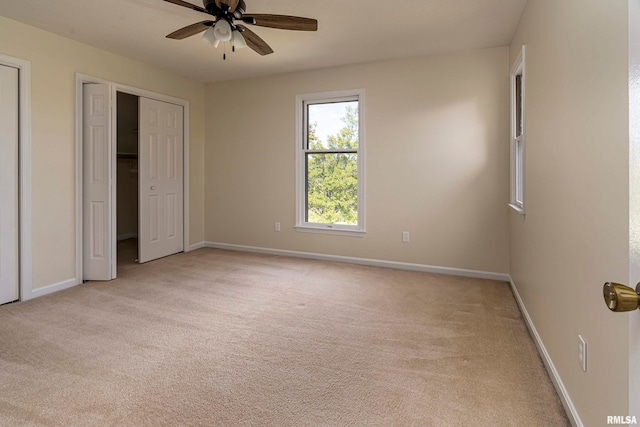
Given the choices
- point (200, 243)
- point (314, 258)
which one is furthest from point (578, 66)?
point (200, 243)

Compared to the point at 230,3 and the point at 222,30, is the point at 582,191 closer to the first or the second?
the point at 230,3

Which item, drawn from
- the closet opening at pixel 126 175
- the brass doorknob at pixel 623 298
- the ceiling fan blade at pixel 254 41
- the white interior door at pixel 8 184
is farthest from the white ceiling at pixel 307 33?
the brass doorknob at pixel 623 298

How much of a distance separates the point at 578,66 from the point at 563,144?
39 centimetres

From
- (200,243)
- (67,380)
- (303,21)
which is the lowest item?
(67,380)

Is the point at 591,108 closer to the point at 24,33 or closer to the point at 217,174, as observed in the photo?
the point at 24,33

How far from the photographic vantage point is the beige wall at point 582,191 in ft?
3.89

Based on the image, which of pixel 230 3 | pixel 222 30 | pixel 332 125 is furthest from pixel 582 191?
pixel 332 125

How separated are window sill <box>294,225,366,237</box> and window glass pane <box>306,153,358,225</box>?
0.12 metres

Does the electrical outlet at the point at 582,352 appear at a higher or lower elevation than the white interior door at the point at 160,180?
lower

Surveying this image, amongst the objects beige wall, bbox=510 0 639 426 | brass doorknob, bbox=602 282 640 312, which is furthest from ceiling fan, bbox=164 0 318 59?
brass doorknob, bbox=602 282 640 312

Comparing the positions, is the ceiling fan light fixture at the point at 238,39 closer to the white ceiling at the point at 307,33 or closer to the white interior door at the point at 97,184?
the white ceiling at the point at 307,33

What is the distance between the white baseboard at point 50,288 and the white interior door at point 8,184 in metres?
0.10

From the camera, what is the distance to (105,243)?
12.5 feet

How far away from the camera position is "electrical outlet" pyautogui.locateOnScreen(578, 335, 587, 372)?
4.90 feet
